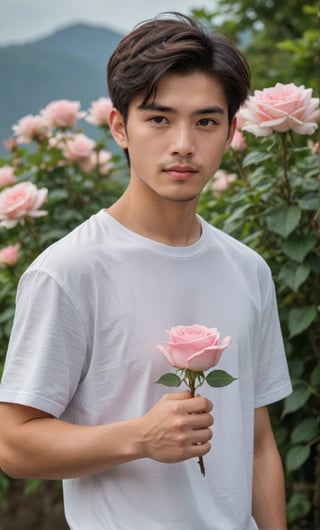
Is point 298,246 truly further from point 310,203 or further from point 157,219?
point 157,219

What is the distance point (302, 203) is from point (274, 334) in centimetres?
70

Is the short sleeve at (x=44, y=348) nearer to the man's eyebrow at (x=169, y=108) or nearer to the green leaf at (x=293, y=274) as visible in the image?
the man's eyebrow at (x=169, y=108)

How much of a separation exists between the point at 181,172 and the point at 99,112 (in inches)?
77.6

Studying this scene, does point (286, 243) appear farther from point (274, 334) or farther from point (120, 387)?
point (120, 387)

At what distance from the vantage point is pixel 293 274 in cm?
250

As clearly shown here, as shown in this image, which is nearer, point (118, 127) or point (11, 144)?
point (118, 127)

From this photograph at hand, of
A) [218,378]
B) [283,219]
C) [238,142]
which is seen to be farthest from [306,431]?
[218,378]

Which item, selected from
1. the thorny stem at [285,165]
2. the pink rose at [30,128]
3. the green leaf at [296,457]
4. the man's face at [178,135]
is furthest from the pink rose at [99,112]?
the man's face at [178,135]

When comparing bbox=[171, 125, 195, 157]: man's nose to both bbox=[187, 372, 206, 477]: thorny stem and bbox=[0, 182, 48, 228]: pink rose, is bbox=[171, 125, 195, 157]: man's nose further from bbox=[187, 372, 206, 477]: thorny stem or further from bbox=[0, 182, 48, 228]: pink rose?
bbox=[0, 182, 48, 228]: pink rose

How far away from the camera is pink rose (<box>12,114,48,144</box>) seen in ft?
11.4

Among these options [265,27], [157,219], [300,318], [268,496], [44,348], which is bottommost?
[268,496]

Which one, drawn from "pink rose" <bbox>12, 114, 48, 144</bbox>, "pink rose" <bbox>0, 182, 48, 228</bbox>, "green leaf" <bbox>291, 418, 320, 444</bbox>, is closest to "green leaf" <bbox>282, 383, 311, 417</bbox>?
"green leaf" <bbox>291, 418, 320, 444</bbox>

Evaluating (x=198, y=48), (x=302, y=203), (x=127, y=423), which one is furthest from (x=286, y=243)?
(x=127, y=423)

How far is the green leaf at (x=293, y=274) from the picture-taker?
8.05 ft
